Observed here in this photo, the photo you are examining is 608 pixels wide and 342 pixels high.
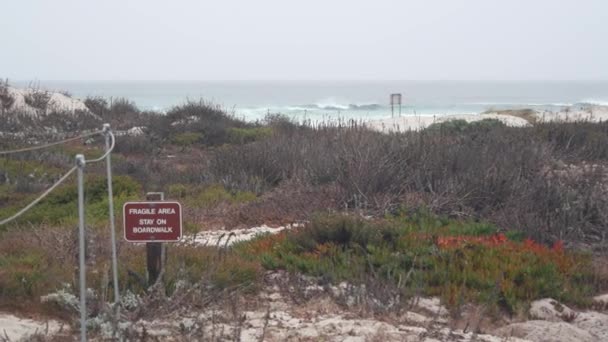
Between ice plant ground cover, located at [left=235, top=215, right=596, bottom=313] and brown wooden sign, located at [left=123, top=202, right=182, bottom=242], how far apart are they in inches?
66.9

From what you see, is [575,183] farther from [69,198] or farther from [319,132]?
[69,198]

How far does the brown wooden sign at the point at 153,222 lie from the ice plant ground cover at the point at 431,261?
5.57 feet

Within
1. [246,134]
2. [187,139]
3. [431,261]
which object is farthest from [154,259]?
[187,139]

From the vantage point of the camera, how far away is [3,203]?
1110cm

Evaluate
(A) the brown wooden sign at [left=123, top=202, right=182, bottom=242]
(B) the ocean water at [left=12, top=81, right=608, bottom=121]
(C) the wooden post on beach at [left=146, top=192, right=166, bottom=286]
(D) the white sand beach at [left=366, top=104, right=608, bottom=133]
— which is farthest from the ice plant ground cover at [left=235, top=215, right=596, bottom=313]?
(B) the ocean water at [left=12, top=81, right=608, bottom=121]

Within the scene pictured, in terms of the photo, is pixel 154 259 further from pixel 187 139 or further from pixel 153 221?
pixel 187 139

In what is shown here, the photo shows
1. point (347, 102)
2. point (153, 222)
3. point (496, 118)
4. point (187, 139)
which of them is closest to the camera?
point (153, 222)

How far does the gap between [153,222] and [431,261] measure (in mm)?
2764

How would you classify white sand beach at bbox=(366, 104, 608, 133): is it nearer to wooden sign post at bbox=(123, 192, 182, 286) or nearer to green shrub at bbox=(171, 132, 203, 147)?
green shrub at bbox=(171, 132, 203, 147)

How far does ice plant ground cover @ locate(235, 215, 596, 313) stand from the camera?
19.7 ft

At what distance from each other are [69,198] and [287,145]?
13.5 feet

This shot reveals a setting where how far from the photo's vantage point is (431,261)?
21.5 ft

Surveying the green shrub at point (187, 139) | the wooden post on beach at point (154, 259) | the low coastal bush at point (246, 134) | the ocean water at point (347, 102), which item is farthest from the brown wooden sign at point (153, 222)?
the green shrub at point (187, 139)

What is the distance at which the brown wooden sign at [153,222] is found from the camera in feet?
15.8
